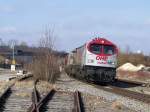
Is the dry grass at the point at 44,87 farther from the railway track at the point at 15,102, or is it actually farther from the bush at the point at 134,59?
the bush at the point at 134,59

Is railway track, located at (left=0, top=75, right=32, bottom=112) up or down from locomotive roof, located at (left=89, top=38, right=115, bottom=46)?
down

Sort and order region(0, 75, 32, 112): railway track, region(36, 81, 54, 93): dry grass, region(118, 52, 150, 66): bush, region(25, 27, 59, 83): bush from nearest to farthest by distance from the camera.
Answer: region(0, 75, 32, 112): railway track
region(36, 81, 54, 93): dry grass
region(25, 27, 59, 83): bush
region(118, 52, 150, 66): bush

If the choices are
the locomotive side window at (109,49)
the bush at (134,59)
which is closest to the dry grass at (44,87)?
the locomotive side window at (109,49)

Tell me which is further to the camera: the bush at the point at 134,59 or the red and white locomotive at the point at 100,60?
the bush at the point at 134,59

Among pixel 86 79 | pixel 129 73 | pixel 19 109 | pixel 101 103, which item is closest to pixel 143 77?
pixel 129 73

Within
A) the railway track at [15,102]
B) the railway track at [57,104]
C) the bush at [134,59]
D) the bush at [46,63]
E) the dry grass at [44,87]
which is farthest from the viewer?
the bush at [134,59]

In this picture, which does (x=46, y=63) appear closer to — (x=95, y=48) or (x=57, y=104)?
(x=95, y=48)

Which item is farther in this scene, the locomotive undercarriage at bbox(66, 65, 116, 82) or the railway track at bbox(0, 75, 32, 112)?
the locomotive undercarriage at bbox(66, 65, 116, 82)

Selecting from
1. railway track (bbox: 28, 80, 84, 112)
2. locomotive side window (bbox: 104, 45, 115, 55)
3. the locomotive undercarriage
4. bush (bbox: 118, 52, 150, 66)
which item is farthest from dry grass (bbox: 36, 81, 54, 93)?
bush (bbox: 118, 52, 150, 66)

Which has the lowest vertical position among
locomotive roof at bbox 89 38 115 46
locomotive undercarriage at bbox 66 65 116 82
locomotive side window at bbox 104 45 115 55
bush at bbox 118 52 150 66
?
locomotive undercarriage at bbox 66 65 116 82

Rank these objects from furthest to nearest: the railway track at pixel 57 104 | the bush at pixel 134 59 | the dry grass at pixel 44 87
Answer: the bush at pixel 134 59 → the dry grass at pixel 44 87 → the railway track at pixel 57 104

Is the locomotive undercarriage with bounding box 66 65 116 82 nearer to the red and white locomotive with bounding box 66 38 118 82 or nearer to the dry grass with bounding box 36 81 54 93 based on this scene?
the red and white locomotive with bounding box 66 38 118 82

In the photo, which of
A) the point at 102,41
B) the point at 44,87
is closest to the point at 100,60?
the point at 102,41

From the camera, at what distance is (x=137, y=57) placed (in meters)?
79.8
